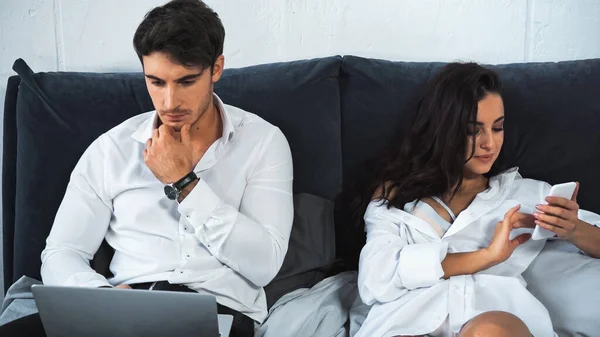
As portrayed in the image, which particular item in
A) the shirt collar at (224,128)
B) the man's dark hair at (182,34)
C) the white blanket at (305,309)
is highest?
the man's dark hair at (182,34)

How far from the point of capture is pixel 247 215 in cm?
178

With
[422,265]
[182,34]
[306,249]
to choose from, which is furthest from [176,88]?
[422,265]

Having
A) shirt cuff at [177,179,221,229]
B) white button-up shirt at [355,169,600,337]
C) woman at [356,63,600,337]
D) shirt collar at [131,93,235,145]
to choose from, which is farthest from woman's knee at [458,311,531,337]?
shirt collar at [131,93,235,145]

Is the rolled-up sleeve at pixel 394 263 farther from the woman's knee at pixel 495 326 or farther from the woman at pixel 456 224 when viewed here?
the woman's knee at pixel 495 326

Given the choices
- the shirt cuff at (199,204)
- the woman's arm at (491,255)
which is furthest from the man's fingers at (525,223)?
the shirt cuff at (199,204)

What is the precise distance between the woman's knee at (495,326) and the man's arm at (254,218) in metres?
0.49

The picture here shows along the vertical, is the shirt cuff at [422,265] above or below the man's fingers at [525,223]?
below

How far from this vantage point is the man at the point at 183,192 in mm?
1677

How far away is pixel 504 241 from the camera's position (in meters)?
1.66

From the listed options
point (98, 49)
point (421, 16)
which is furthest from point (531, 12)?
point (98, 49)

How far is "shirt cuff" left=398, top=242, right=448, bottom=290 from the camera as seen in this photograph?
5.43ft

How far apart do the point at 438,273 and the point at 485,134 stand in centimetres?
39

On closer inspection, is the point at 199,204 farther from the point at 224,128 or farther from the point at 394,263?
the point at 394,263

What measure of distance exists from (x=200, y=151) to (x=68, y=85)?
50 centimetres
